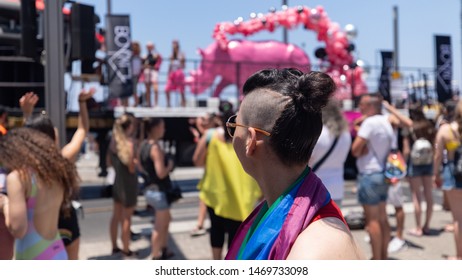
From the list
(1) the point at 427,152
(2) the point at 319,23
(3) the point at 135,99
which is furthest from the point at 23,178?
(2) the point at 319,23

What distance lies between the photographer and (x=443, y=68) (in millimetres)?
15859

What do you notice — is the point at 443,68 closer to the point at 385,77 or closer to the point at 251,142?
the point at 385,77

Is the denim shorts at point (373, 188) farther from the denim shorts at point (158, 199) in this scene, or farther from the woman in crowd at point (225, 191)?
the denim shorts at point (158, 199)

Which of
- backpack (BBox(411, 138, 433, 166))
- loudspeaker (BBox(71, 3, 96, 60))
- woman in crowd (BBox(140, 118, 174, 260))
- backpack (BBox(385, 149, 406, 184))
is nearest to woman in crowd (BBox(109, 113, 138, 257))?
woman in crowd (BBox(140, 118, 174, 260))

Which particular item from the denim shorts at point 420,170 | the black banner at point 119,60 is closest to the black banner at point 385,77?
the black banner at point 119,60

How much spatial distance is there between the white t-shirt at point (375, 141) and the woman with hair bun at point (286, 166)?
3.19 meters

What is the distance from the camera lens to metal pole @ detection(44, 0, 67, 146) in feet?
13.5

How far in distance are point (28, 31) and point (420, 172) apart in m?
4.91

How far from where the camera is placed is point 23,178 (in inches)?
99.9

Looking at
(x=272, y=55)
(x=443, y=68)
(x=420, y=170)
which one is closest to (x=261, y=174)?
(x=420, y=170)

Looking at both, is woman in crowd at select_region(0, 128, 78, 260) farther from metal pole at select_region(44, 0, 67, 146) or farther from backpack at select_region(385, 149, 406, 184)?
backpack at select_region(385, 149, 406, 184)

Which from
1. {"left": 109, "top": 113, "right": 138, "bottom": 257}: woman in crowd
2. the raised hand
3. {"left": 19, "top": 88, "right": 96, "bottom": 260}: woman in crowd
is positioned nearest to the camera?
{"left": 19, "top": 88, "right": 96, "bottom": 260}: woman in crowd
